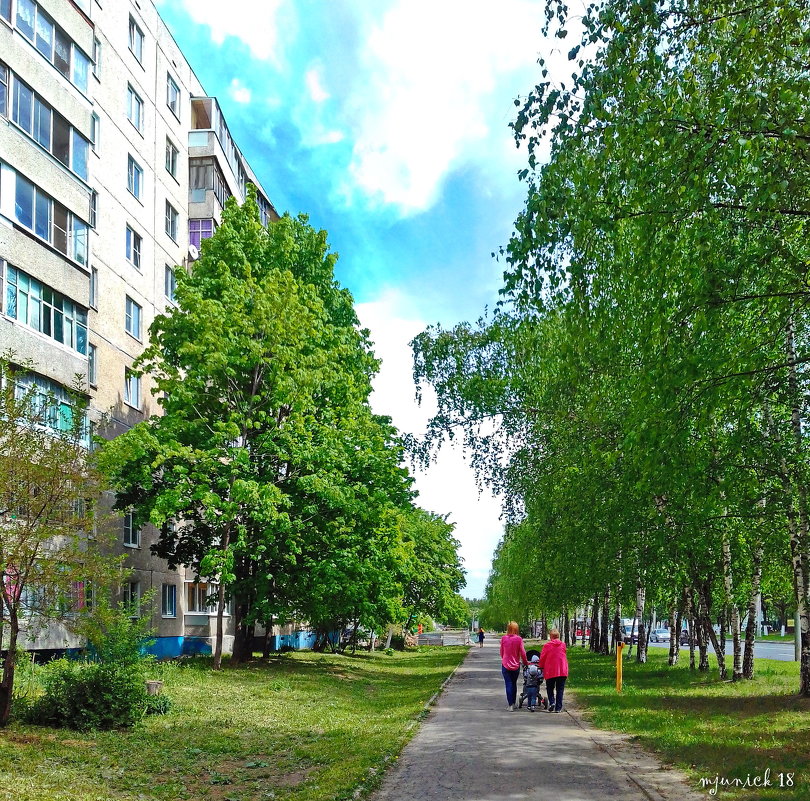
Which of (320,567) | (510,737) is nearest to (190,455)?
(320,567)

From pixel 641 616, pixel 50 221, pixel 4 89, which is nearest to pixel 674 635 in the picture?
pixel 641 616

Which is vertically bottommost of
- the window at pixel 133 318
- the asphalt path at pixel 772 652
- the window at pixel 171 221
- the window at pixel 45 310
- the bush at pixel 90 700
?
the asphalt path at pixel 772 652

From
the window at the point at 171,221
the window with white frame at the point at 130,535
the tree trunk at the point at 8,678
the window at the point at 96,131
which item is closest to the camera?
the tree trunk at the point at 8,678

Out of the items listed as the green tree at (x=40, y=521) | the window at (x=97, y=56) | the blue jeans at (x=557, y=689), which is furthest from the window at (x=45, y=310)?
the blue jeans at (x=557, y=689)

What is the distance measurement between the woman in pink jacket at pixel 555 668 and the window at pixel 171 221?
26.6 metres

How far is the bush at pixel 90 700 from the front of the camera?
44.1 feet

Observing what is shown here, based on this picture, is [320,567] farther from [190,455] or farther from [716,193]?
[716,193]

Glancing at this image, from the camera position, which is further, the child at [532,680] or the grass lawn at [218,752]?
the child at [532,680]

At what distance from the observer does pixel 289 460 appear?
2519 cm

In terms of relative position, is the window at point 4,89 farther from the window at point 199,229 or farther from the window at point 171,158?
the window at point 199,229

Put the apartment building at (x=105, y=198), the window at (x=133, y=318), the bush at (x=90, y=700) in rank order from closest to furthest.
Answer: the bush at (x=90, y=700)
the apartment building at (x=105, y=198)
the window at (x=133, y=318)

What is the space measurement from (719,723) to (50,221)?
2045 cm

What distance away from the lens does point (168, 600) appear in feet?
119

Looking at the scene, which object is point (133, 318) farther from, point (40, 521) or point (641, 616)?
point (40, 521)
